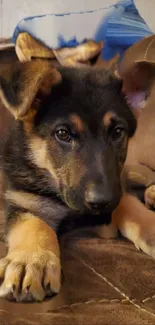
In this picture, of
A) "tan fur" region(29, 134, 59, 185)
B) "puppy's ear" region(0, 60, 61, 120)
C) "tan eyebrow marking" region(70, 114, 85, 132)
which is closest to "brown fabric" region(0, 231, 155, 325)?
"tan fur" region(29, 134, 59, 185)

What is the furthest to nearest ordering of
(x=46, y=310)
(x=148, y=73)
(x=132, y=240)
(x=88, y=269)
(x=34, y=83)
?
(x=148, y=73) → (x=132, y=240) → (x=34, y=83) → (x=88, y=269) → (x=46, y=310)

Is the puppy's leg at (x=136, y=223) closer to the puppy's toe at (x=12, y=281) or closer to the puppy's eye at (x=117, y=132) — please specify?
the puppy's eye at (x=117, y=132)

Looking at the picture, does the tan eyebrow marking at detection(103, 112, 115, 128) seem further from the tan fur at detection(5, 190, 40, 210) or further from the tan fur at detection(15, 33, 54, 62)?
the tan fur at detection(15, 33, 54, 62)

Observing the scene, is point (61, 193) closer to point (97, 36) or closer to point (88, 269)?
point (88, 269)

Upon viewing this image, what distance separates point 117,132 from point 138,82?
0.38 meters

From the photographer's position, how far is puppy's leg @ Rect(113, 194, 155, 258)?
5.29ft

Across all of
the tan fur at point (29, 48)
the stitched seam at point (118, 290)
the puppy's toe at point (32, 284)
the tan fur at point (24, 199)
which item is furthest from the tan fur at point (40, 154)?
the tan fur at point (29, 48)

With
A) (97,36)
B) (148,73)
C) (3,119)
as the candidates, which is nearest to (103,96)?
(148,73)

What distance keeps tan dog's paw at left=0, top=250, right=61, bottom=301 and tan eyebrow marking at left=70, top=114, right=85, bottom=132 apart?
0.51 meters

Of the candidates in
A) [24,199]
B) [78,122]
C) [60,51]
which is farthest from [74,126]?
[60,51]

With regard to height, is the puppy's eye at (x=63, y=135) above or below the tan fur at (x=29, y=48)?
above

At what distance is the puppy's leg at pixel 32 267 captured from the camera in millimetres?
1188

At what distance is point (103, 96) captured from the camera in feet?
5.80

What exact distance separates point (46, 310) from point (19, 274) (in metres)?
0.15
